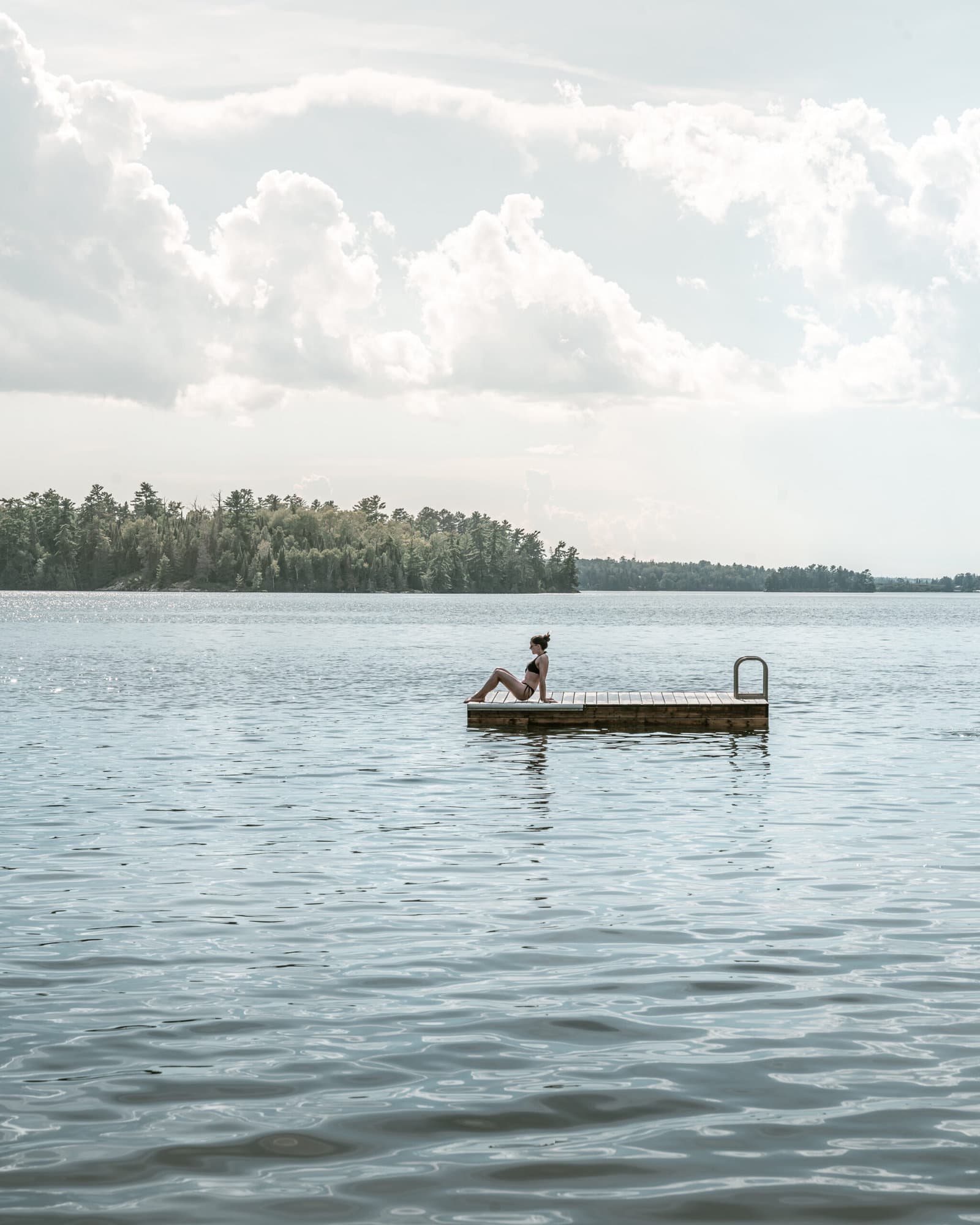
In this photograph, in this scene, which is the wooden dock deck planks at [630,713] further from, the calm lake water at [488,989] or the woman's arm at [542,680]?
the calm lake water at [488,989]

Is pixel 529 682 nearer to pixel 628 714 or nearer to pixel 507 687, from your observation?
pixel 507 687

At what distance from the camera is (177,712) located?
36.1 meters

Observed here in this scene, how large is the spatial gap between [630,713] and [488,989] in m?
21.1

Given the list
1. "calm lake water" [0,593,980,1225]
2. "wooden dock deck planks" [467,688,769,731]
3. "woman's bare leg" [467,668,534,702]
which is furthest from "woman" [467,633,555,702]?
"calm lake water" [0,593,980,1225]

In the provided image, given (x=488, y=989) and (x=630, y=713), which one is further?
(x=630, y=713)

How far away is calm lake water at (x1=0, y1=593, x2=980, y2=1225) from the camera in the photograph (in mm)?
6875

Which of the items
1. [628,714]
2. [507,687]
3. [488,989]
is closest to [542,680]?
[507,687]

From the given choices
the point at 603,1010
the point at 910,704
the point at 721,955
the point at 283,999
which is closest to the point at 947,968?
the point at 721,955

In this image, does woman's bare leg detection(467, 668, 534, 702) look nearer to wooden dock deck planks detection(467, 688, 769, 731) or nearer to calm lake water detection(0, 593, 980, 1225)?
wooden dock deck planks detection(467, 688, 769, 731)

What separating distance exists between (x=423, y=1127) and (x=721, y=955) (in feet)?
13.9

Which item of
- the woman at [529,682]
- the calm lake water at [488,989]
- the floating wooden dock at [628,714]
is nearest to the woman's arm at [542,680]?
the woman at [529,682]

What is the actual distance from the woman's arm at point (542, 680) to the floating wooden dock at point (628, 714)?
173mm

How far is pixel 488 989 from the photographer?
33.4 ft

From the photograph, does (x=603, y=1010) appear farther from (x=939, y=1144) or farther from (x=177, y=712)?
(x=177, y=712)
